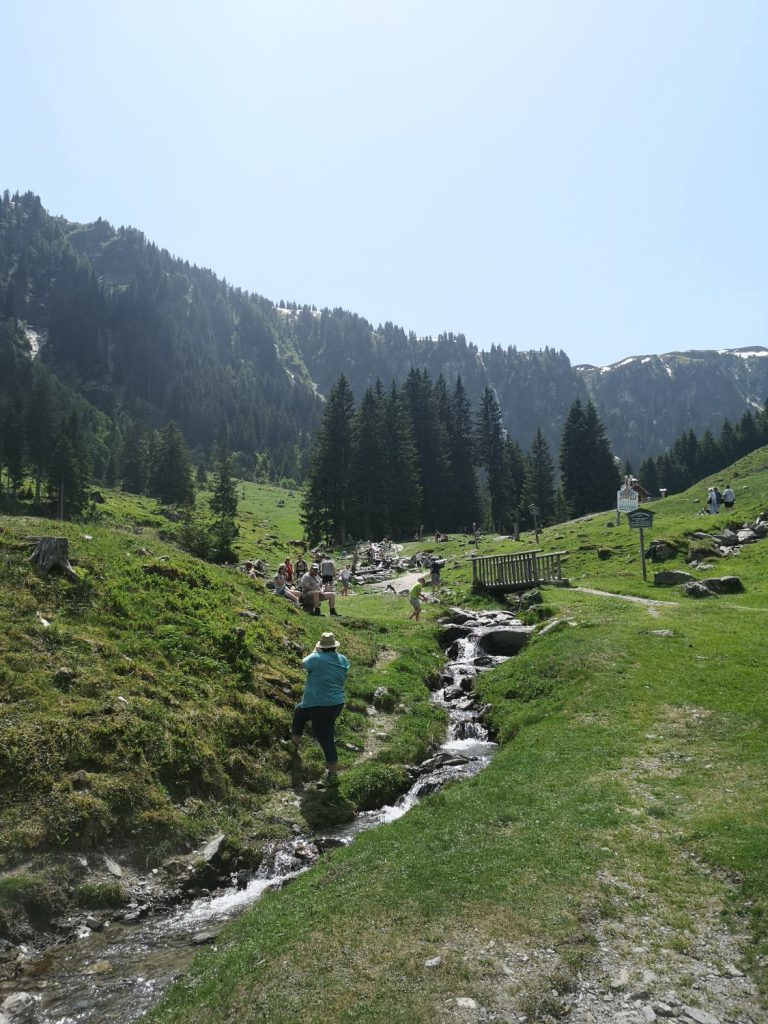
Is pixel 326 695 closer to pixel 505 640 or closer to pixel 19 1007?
pixel 19 1007

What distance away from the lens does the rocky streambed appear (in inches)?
280

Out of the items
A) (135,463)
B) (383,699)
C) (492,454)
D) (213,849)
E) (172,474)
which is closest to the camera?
(213,849)

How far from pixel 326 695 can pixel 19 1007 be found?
24.8 ft

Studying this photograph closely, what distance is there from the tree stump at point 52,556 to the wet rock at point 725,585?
27849mm

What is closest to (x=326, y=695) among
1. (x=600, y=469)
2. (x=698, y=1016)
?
(x=698, y=1016)

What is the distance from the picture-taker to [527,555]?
36344mm

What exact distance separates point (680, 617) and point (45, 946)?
2327 centimetres

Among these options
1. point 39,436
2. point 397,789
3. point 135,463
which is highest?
point 135,463

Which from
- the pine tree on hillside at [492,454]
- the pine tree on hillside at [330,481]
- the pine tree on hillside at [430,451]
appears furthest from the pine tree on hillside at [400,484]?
the pine tree on hillside at [492,454]

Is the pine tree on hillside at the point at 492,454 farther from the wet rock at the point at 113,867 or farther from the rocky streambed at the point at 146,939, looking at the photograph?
the wet rock at the point at 113,867

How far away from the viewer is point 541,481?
110875 millimetres

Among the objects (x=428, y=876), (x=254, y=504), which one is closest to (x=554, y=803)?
(x=428, y=876)

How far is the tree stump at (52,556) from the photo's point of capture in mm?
16219

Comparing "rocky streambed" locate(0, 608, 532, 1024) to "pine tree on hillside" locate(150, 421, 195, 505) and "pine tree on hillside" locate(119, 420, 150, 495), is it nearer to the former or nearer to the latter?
"pine tree on hillside" locate(150, 421, 195, 505)
